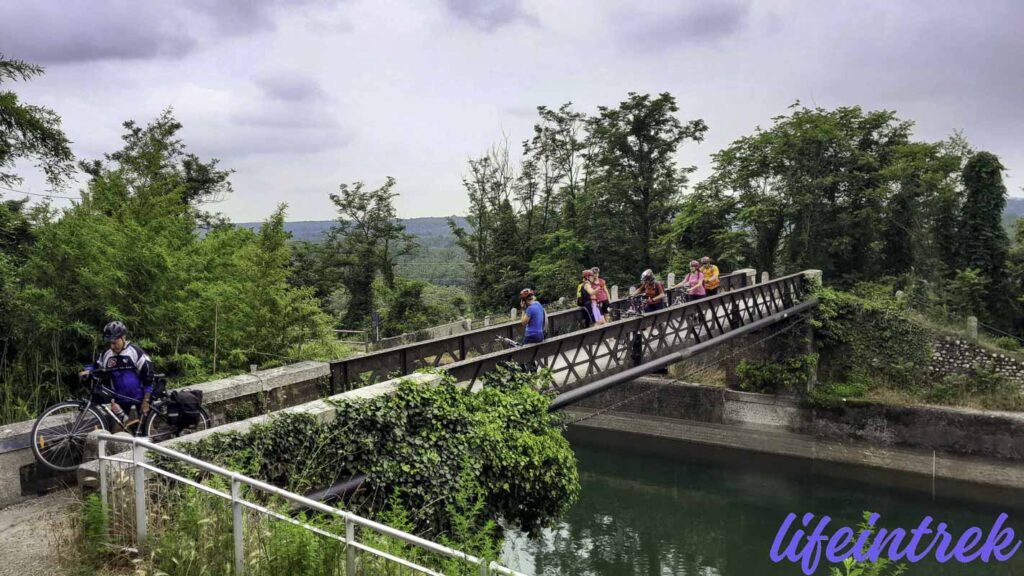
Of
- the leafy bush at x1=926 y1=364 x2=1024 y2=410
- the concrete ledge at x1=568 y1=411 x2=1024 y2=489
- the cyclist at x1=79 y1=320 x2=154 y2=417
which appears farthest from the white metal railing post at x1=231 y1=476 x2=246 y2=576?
the leafy bush at x1=926 y1=364 x2=1024 y2=410

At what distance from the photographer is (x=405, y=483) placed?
244 inches

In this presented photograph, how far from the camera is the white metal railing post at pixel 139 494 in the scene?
4512 mm

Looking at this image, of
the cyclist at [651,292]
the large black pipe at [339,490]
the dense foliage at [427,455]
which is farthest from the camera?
the cyclist at [651,292]

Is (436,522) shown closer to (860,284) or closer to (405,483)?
(405,483)

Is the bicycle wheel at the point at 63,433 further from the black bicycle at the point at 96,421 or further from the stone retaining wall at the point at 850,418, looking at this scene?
the stone retaining wall at the point at 850,418

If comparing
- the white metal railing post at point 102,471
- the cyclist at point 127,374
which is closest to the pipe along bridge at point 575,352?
the cyclist at point 127,374

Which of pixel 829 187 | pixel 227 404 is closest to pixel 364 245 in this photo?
pixel 829 187

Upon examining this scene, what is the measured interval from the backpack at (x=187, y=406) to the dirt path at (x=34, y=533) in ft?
3.53

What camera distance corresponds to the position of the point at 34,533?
17.1 feet

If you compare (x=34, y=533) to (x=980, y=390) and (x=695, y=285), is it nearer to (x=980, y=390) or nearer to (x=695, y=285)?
(x=695, y=285)

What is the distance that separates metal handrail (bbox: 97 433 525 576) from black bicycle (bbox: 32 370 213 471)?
1.53 m

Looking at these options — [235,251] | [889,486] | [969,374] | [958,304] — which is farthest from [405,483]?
[958,304]

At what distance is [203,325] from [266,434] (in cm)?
530

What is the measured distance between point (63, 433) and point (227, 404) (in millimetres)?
1700
